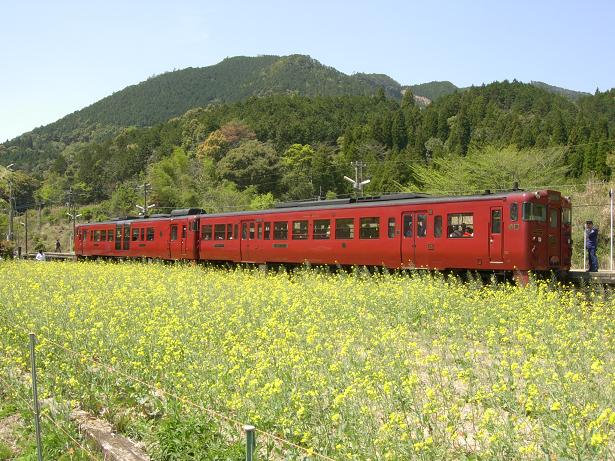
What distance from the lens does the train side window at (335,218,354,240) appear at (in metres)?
16.6

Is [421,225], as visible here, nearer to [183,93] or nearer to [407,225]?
[407,225]

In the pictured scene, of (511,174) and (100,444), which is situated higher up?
(511,174)

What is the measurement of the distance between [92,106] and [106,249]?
482 feet

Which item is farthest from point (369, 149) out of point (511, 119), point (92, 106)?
point (92, 106)

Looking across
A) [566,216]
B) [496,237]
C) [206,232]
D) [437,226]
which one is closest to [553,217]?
[566,216]

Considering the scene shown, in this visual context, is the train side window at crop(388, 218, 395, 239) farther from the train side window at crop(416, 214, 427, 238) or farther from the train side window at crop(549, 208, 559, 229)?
the train side window at crop(549, 208, 559, 229)

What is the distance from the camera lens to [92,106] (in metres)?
166

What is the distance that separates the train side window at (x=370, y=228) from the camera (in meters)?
15.9

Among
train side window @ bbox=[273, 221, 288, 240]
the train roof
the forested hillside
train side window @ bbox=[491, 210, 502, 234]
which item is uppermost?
the forested hillside

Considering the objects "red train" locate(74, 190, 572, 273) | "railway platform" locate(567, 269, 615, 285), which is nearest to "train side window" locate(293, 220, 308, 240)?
"red train" locate(74, 190, 572, 273)

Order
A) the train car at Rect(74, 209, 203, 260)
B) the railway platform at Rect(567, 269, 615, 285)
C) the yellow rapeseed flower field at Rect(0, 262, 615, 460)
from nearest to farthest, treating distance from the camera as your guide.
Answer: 1. the yellow rapeseed flower field at Rect(0, 262, 615, 460)
2. the railway platform at Rect(567, 269, 615, 285)
3. the train car at Rect(74, 209, 203, 260)

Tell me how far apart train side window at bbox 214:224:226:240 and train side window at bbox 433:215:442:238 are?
10.0m

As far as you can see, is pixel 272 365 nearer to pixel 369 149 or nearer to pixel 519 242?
pixel 519 242

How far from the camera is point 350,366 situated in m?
5.62
